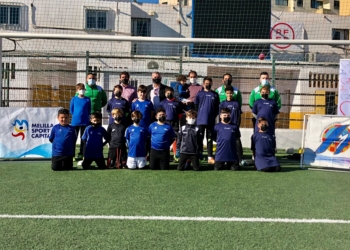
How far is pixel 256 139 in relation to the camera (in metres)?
8.87

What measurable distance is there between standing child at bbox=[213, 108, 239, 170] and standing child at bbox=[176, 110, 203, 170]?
347 mm

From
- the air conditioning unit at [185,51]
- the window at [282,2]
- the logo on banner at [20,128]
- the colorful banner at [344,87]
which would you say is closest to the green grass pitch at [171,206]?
the logo on banner at [20,128]

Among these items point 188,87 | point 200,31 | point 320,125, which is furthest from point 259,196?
point 200,31

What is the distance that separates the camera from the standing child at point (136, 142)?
8703mm

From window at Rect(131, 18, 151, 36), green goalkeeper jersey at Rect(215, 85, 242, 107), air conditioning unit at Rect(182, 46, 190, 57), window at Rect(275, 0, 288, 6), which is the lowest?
green goalkeeper jersey at Rect(215, 85, 242, 107)

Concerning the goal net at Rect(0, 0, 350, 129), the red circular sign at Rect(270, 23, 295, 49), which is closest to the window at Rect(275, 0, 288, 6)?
the goal net at Rect(0, 0, 350, 129)

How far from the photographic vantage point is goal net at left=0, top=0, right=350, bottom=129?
14156mm

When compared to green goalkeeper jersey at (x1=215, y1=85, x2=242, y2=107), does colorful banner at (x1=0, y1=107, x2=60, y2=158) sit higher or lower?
lower

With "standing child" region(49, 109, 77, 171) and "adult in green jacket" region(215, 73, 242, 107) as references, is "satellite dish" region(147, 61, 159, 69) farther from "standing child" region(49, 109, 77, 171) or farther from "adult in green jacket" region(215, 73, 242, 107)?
"standing child" region(49, 109, 77, 171)

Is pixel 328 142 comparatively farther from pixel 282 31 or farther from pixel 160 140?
pixel 282 31

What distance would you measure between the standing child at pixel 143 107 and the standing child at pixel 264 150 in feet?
6.63

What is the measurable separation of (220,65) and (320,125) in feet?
26.9

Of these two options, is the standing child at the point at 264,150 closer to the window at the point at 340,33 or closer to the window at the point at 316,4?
the window at the point at 340,33

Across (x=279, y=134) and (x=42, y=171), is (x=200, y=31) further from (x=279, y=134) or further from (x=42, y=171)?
(x=42, y=171)
